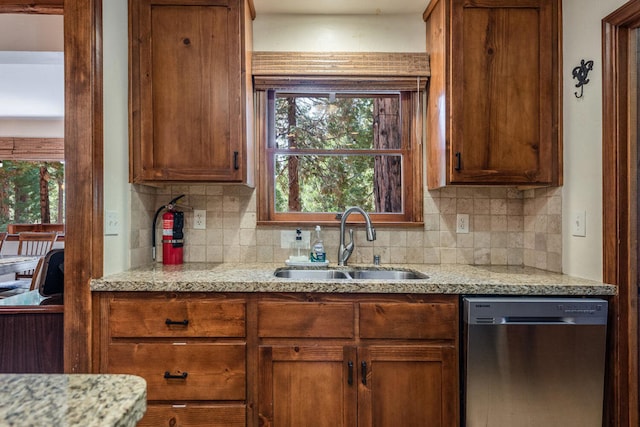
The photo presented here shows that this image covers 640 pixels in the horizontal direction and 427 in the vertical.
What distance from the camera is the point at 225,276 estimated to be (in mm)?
1682

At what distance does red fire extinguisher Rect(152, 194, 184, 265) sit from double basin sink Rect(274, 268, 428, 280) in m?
0.62

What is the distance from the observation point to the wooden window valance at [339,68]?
212 centimetres

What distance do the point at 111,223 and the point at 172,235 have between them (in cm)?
41

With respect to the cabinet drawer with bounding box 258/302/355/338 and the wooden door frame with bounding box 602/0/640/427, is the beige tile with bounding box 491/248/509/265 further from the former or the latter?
the cabinet drawer with bounding box 258/302/355/338

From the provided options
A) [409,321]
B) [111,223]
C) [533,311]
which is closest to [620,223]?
[533,311]

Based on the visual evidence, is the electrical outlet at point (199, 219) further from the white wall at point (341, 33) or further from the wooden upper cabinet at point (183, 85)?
the white wall at point (341, 33)

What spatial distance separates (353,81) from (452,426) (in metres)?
1.84

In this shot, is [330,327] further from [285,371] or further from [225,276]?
[225,276]

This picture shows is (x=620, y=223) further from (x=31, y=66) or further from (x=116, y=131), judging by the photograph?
(x=31, y=66)

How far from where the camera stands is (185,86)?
1874mm

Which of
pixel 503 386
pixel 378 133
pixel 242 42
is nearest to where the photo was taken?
pixel 503 386

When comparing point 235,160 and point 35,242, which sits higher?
point 235,160

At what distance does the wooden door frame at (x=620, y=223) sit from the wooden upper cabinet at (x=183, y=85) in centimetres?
172

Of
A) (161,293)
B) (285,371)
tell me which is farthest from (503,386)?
(161,293)
